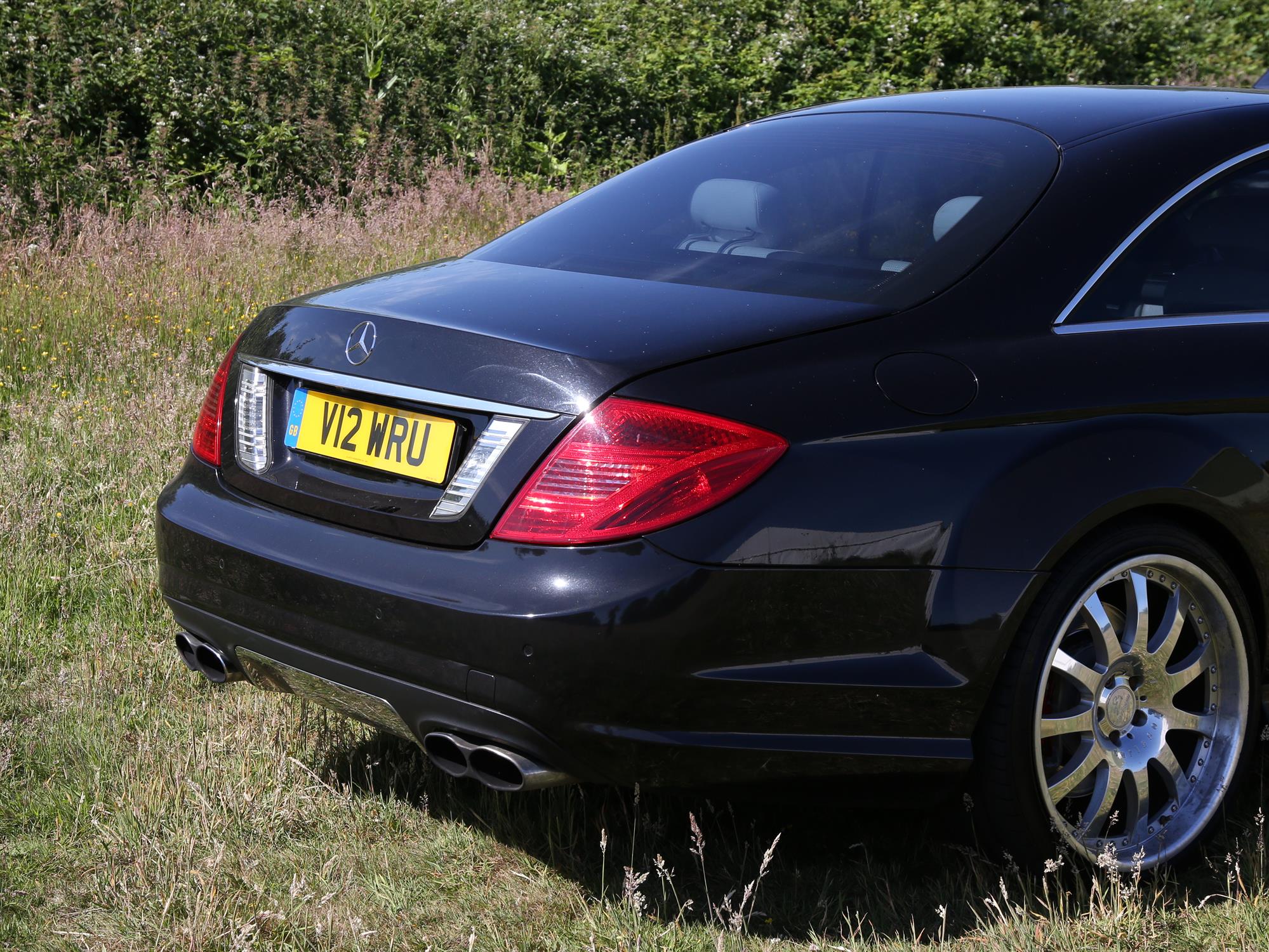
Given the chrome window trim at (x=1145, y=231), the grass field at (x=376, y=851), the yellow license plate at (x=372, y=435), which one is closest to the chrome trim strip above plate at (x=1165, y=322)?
the chrome window trim at (x=1145, y=231)

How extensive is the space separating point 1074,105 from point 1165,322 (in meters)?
0.64

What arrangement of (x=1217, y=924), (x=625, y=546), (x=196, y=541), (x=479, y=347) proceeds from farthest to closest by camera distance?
(x=196, y=541)
(x=1217, y=924)
(x=479, y=347)
(x=625, y=546)

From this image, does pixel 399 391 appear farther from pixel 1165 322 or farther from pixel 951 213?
pixel 1165 322

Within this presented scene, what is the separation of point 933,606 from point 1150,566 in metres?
0.61

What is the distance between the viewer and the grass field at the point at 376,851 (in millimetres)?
2543

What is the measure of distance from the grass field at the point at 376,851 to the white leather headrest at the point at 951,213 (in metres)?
1.14

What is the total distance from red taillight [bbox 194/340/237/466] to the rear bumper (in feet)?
1.55

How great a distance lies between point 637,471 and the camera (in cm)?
229

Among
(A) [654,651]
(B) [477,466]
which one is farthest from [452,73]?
(A) [654,651]

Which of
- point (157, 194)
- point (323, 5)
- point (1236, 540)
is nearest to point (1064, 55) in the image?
point (323, 5)

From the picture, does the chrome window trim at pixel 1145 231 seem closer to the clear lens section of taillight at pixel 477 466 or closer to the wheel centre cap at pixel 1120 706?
the wheel centre cap at pixel 1120 706

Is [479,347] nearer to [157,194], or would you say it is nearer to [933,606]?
[933,606]

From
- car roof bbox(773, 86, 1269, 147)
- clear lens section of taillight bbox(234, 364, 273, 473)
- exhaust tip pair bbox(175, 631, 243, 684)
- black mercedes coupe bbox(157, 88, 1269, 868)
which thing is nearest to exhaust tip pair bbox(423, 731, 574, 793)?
black mercedes coupe bbox(157, 88, 1269, 868)

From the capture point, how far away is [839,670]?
93.7 inches
